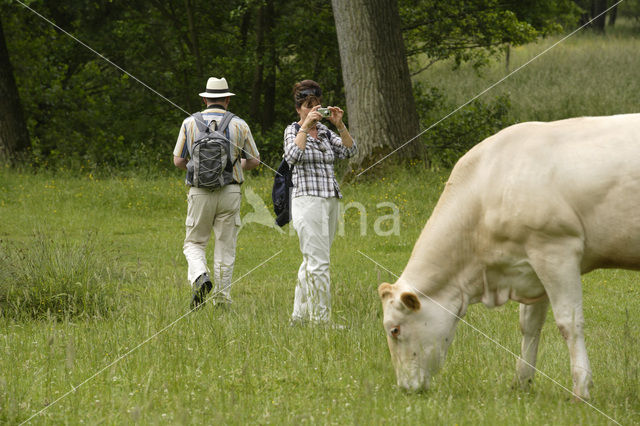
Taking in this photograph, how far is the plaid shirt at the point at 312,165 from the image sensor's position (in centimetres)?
673

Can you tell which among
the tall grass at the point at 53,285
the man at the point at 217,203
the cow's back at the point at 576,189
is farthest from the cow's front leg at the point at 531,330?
the tall grass at the point at 53,285

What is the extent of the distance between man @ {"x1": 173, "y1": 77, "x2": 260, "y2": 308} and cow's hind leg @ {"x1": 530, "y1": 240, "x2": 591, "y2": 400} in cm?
329

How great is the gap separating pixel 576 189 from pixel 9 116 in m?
15.7

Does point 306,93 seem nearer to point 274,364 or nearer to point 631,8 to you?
point 274,364

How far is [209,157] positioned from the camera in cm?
721

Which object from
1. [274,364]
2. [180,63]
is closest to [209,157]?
Result: [274,364]

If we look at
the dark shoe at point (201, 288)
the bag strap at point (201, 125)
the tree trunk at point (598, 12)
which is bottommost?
the dark shoe at point (201, 288)

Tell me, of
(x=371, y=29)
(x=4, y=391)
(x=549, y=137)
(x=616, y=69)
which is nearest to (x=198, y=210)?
(x=4, y=391)

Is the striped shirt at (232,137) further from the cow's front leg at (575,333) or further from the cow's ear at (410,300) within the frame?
the cow's front leg at (575,333)

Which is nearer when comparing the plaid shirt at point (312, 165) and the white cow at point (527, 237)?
the white cow at point (527, 237)

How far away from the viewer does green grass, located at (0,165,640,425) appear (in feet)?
14.6

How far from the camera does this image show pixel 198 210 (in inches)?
291

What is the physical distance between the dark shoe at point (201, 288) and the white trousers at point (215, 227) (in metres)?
0.08

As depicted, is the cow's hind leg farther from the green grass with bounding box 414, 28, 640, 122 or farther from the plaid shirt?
the green grass with bounding box 414, 28, 640, 122
